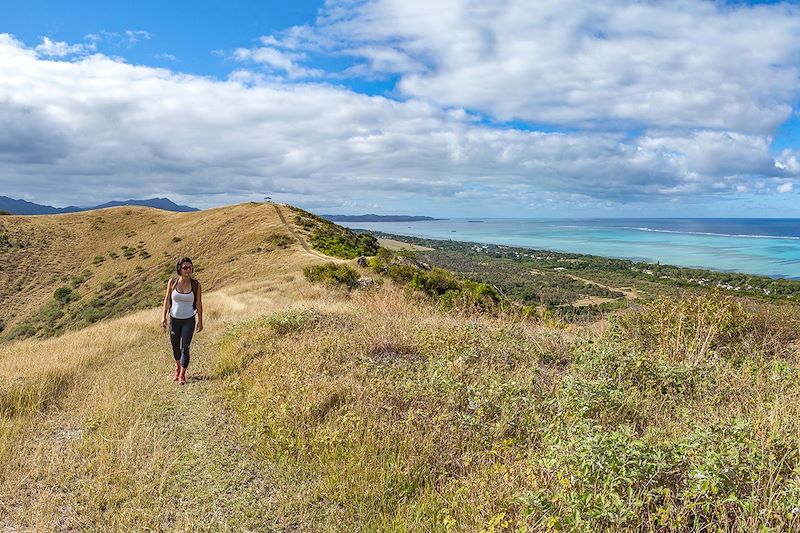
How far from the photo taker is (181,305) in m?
8.41

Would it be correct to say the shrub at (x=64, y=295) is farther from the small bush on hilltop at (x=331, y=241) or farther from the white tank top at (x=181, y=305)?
the white tank top at (x=181, y=305)

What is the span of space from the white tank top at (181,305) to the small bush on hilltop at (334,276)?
14.5 metres

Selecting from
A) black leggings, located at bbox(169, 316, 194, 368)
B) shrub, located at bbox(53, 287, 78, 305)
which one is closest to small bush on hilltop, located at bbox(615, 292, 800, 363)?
black leggings, located at bbox(169, 316, 194, 368)

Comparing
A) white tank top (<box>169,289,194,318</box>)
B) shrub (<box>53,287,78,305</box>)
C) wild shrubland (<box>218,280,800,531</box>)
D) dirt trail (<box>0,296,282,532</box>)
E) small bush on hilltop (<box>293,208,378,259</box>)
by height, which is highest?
small bush on hilltop (<box>293,208,378,259</box>)

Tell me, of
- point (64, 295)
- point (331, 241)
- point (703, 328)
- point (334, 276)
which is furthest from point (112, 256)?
point (703, 328)

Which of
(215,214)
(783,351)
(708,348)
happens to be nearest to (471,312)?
(708,348)

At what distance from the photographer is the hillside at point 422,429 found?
3.25 metres

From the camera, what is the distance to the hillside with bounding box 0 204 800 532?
3246mm

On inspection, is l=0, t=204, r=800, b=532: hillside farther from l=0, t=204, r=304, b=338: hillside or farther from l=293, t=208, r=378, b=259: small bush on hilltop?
l=293, t=208, r=378, b=259: small bush on hilltop

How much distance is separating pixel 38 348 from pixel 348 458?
10559 mm

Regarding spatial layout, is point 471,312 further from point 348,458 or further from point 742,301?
point 348,458

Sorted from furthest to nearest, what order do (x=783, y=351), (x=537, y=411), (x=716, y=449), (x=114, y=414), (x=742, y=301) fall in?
(x=742, y=301)
(x=783, y=351)
(x=114, y=414)
(x=537, y=411)
(x=716, y=449)

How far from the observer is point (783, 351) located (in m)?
7.68

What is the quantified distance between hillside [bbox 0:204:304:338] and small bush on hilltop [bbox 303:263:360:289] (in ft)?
30.0
